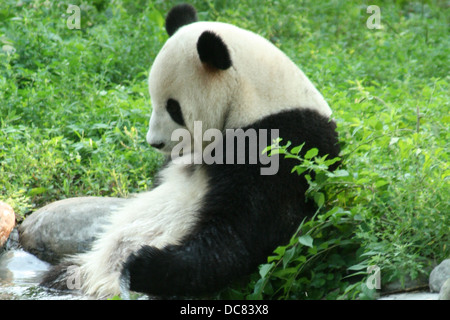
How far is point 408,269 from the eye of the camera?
11.1ft

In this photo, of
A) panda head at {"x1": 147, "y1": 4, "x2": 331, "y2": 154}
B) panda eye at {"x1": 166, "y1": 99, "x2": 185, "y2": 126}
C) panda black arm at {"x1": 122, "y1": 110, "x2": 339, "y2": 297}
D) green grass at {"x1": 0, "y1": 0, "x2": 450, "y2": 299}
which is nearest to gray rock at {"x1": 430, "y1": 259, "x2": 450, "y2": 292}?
green grass at {"x1": 0, "y1": 0, "x2": 450, "y2": 299}

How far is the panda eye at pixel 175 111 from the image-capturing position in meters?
4.15

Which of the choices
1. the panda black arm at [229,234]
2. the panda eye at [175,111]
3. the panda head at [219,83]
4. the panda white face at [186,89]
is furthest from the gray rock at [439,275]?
the panda eye at [175,111]

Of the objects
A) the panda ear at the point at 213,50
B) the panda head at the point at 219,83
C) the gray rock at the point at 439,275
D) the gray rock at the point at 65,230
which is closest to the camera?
the gray rock at the point at 439,275

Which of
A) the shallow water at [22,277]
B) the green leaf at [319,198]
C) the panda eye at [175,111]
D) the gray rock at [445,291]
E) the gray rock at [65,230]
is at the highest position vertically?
the panda eye at [175,111]

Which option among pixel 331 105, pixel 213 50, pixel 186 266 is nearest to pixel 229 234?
pixel 186 266

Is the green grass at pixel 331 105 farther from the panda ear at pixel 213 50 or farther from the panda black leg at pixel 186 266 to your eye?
the panda ear at pixel 213 50

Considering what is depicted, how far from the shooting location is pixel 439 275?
3.28 metres

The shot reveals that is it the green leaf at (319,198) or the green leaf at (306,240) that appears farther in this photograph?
the green leaf at (319,198)

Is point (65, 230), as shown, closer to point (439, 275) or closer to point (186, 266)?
point (186, 266)

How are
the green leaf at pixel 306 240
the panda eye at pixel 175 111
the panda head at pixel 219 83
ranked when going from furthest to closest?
1. the panda eye at pixel 175 111
2. the panda head at pixel 219 83
3. the green leaf at pixel 306 240

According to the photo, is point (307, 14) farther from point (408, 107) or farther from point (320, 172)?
point (320, 172)

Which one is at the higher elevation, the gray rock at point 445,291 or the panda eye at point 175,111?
the panda eye at point 175,111

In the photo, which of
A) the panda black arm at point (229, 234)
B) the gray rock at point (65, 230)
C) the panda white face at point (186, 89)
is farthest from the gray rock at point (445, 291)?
the gray rock at point (65, 230)
